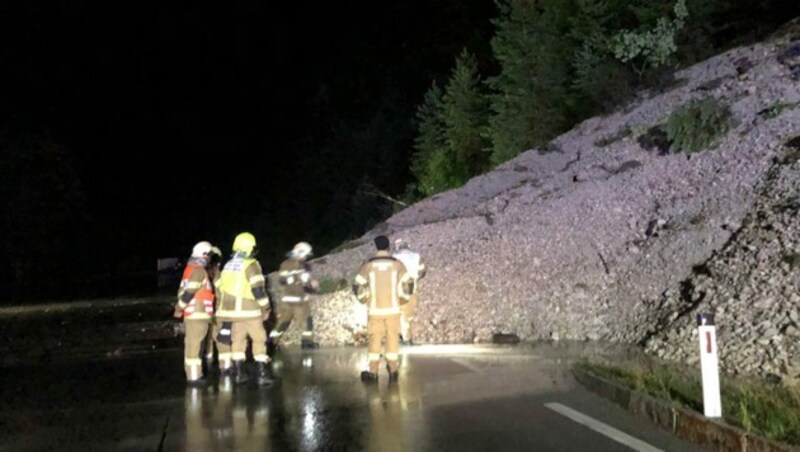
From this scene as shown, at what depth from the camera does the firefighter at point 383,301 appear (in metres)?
10.9

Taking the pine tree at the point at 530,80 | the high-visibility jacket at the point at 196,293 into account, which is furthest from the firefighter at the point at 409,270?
the pine tree at the point at 530,80

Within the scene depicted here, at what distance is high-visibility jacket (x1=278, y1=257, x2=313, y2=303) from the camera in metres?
13.9

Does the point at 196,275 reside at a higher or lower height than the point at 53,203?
lower

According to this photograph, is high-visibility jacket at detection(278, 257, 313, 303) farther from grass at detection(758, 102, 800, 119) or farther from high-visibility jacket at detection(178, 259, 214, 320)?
grass at detection(758, 102, 800, 119)

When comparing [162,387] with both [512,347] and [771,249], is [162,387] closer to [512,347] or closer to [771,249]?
[512,347]

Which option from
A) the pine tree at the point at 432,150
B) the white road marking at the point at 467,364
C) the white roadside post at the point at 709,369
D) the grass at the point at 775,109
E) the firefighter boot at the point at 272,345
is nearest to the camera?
the white roadside post at the point at 709,369

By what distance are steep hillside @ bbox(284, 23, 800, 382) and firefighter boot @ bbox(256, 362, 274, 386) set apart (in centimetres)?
391

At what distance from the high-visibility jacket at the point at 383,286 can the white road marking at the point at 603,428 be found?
250cm

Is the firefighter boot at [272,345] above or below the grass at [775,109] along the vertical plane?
below

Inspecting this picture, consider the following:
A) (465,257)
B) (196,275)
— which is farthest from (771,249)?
(196,275)

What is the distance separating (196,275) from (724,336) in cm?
652

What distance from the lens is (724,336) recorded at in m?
10.6

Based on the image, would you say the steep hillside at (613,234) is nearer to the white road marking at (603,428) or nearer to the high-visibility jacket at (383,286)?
the white road marking at (603,428)

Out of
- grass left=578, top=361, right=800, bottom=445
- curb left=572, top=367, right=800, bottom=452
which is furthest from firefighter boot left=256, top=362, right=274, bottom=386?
curb left=572, top=367, right=800, bottom=452
